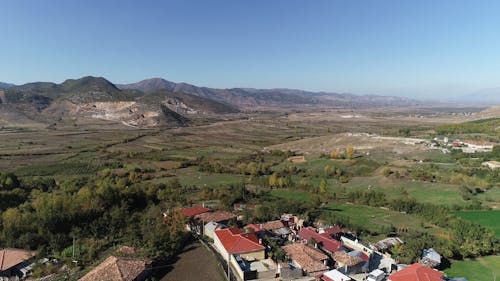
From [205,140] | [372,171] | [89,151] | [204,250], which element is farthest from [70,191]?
[205,140]

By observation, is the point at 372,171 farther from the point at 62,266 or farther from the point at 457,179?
the point at 62,266

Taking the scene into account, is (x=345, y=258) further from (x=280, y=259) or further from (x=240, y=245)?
(x=240, y=245)

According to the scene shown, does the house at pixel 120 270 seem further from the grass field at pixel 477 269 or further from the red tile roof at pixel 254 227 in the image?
the grass field at pixel 477 269

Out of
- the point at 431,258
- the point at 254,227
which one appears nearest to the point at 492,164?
the point at 431,258

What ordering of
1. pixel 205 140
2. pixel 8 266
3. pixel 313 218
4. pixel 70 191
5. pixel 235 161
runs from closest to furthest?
pixel 8 266
pixel 313 218
pixel 70 191
pixel 235 161
pixel 205 140

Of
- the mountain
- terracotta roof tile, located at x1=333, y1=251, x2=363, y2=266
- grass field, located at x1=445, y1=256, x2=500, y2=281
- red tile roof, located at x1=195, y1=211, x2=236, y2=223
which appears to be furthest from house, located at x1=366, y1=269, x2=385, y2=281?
the mountain

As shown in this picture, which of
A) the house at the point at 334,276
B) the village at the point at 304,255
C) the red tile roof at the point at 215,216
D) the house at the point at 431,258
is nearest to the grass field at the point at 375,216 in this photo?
the village at the point at 304,255
